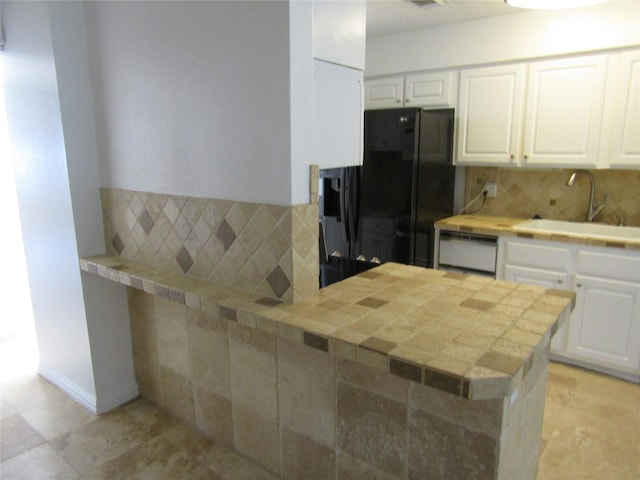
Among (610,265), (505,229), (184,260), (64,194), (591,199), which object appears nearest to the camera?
(184,260)

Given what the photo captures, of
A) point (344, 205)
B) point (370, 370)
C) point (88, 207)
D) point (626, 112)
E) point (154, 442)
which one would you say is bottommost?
point (154, 442)

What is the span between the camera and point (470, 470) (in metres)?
1.21

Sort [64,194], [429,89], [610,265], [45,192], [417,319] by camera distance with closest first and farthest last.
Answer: [417,319] < [64,194] < [45,192] < [610,265] < [429,89]

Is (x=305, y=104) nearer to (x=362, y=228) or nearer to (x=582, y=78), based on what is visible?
(x=362, y=228)

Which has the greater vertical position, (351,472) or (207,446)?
(351,472)

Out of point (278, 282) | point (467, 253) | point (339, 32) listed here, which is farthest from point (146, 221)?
point (467, 253)

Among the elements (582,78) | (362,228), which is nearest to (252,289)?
(362,228)

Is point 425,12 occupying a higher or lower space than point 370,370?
higher

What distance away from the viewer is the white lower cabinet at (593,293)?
8.28ft

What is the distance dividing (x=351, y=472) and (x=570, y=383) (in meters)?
1.83

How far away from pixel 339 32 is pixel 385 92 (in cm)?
200

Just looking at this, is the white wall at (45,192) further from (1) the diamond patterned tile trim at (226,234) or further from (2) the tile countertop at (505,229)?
(2) the tile countertop at (505,229)

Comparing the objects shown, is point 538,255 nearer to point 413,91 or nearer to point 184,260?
point 413,91

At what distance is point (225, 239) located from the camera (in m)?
1.67
